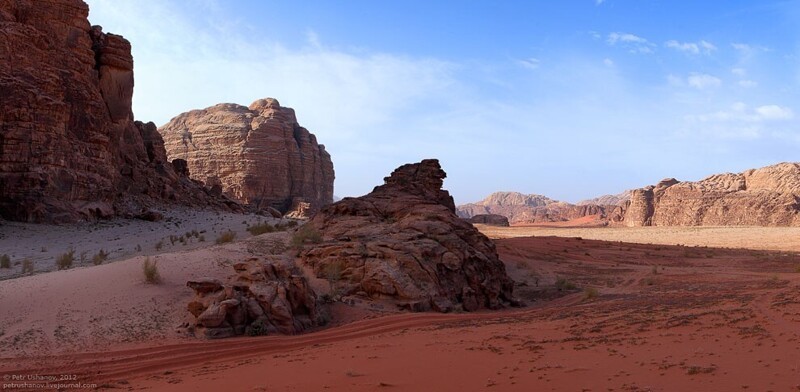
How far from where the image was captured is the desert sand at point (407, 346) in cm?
493

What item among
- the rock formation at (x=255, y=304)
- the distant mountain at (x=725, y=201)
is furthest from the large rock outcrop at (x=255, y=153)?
the rock formation at (x=255, y=304)

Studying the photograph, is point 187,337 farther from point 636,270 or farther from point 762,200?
point 762,200

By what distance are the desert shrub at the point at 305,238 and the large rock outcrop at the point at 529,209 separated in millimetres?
73255

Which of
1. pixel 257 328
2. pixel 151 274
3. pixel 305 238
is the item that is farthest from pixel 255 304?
pixel 305 238

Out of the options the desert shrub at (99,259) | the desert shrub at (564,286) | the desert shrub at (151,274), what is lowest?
the desert shrub at (564,286)

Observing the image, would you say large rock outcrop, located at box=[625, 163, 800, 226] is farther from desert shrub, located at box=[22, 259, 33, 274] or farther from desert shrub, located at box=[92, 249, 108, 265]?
desert shrub, located at box=[22, 259, 33, 274]

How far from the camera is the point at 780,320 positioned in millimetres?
6934

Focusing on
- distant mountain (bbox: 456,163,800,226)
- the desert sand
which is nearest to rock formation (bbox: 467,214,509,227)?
distant mountain (bbox: 456,163,800,226)

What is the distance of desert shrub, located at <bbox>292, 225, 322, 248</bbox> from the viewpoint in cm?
1251

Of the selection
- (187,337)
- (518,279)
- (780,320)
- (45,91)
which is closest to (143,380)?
(187,337)

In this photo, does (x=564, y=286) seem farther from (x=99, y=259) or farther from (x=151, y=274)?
(x=99, y=259)

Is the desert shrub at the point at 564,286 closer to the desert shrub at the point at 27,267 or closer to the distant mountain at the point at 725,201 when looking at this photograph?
the desert shrub at the point at 27,267

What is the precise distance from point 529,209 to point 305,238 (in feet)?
379

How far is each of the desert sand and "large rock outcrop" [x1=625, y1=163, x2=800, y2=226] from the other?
51749 mm
